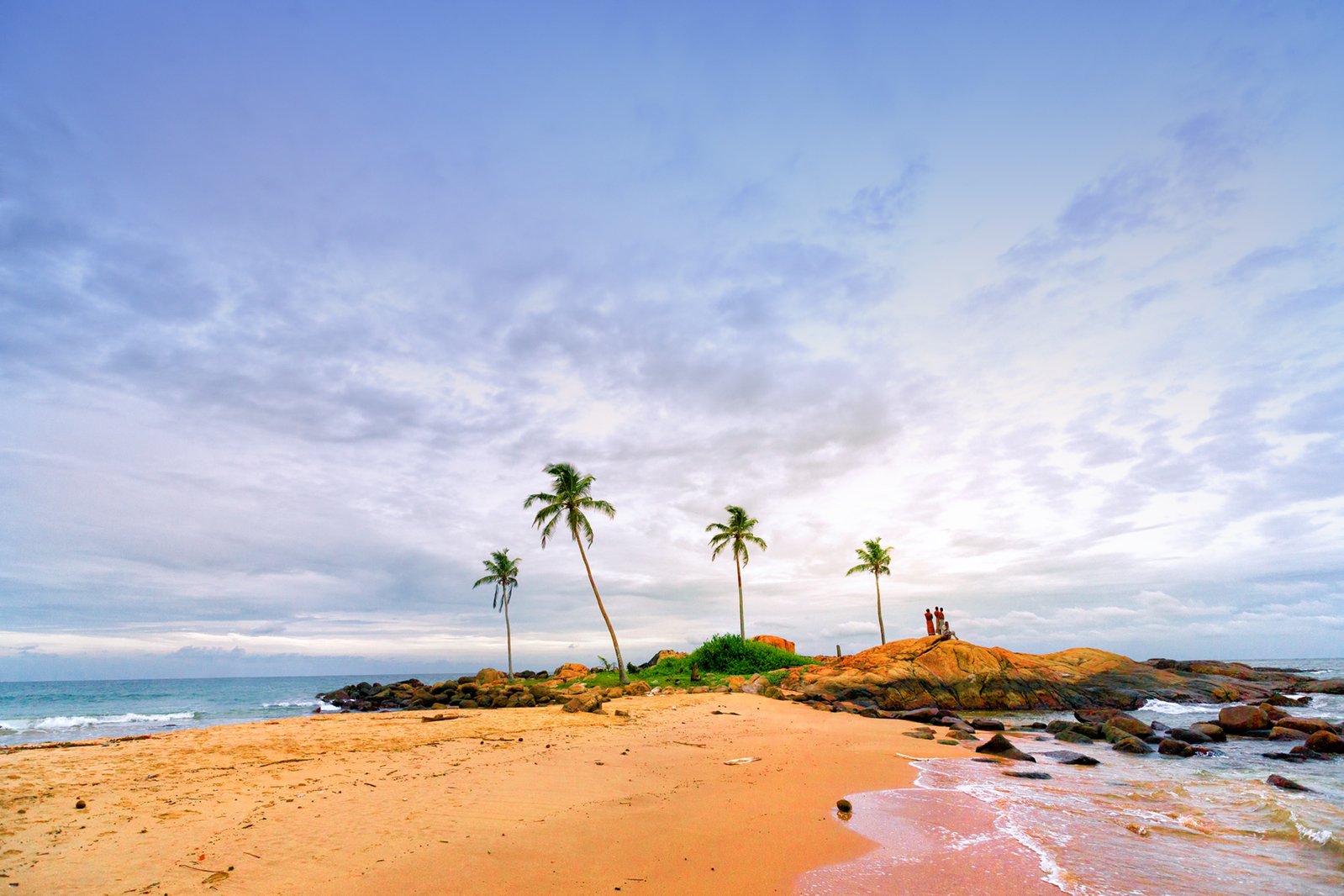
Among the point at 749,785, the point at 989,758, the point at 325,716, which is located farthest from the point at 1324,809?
the point at 325,716

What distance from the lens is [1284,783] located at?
47.8 feet

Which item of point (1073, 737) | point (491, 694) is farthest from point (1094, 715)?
point (491, 694)

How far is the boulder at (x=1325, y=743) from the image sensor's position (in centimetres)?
1980

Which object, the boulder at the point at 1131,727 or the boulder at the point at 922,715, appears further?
the boulder at the point at 922,715

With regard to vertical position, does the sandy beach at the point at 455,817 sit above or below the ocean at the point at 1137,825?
above

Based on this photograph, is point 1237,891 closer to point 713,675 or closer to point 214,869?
point 214,869

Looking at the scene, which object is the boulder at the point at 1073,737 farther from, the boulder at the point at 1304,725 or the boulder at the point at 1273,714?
the boulder at the point at 1273,714

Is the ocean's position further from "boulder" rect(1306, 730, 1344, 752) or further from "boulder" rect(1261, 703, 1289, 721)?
"boulder" rect(1261, 703, 1289, 721)

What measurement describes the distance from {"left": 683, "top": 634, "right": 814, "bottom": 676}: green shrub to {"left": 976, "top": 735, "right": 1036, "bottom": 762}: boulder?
24.3m

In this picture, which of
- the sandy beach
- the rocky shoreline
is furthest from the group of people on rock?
the sandy beach

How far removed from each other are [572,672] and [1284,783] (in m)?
44.2

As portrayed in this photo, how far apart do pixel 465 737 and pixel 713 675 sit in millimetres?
23349

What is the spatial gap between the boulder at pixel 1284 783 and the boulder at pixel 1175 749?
179 inches

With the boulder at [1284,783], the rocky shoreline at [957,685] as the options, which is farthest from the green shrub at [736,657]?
the boulder at [1284,783]
